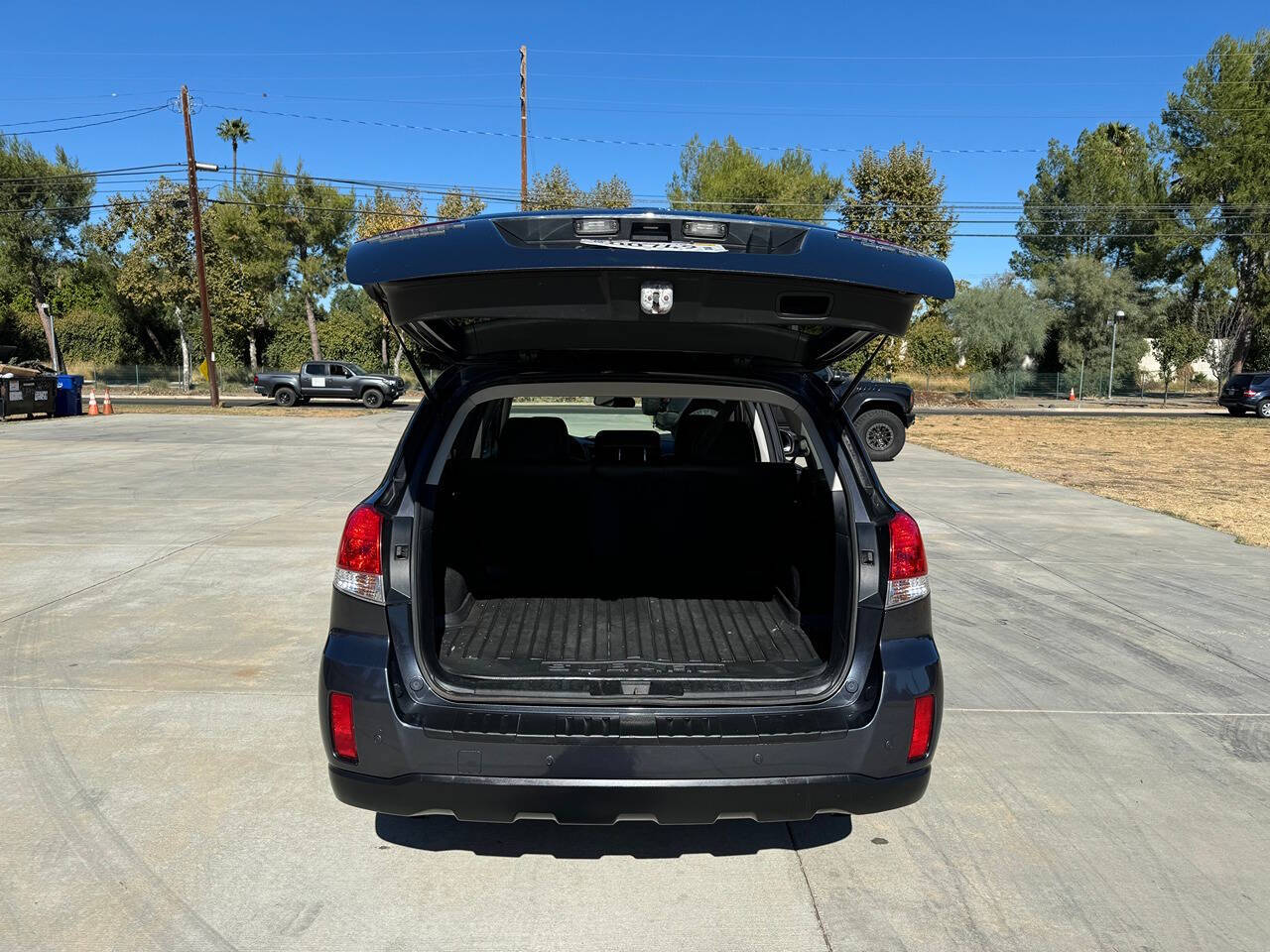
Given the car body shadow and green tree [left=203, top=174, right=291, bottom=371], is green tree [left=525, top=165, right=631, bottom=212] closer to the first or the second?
green tree [left=203, top=174, right=291, bottom=371]

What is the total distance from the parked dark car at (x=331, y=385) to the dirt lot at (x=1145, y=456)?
1732cm

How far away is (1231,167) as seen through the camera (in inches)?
1649

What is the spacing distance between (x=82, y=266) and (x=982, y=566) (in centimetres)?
4899

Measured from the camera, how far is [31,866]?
9.96 feet

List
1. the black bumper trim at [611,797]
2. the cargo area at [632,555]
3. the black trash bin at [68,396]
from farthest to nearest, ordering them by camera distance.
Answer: the black trash bin at [68,396] → the cargo area at [632,555] → the black bumper trim at [611,797]

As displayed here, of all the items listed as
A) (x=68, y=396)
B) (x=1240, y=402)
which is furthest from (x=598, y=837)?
(x=1240, y=402)

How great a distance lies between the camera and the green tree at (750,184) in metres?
40.2

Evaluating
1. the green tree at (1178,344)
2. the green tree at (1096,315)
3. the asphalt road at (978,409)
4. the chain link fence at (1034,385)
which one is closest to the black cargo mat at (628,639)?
the asphalt road at (978,409)

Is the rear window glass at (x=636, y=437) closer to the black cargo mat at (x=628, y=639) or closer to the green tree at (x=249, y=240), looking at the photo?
the black cargo mat at (x=628, y=639)

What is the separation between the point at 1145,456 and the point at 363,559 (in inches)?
714

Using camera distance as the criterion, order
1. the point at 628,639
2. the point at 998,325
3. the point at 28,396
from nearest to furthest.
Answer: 1. the point at 628,639
2. the point at 28,396
3. the point at 998,325

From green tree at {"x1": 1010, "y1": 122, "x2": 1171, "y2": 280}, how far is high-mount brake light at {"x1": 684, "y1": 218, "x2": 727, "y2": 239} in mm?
49015

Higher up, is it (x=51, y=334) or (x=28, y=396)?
(x=51, y=334)

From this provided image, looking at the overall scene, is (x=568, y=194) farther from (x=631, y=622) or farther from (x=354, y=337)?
(x=631, y=622)
